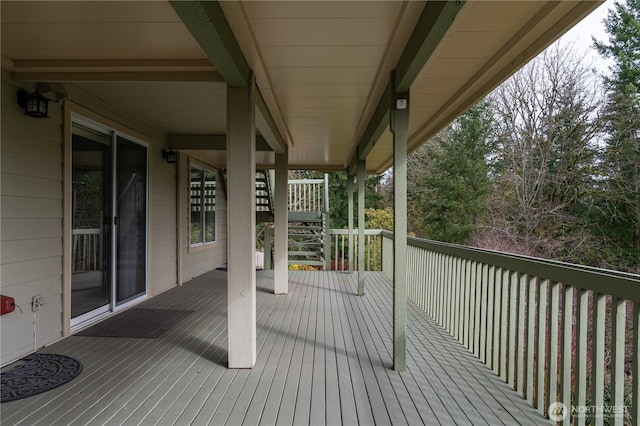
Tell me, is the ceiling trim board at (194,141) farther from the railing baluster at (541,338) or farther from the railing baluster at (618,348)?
the railing baluster at (618,348)

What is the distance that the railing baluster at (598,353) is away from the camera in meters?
1.59

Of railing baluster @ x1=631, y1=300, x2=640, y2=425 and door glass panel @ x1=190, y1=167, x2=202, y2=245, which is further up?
door glass panel @ x1=190, y1=167, x2=202, y2=245

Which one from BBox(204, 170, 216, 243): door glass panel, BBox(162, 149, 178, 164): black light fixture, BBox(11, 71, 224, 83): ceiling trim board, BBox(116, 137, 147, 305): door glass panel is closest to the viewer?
BBox(11, 71, 224, 83): ceiling trim board

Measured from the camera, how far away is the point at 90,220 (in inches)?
134

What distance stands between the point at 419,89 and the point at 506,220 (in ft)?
30.4

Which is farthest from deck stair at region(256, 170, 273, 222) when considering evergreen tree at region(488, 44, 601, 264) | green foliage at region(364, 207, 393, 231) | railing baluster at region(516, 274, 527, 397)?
evergreen tree at region(488, 44, 601, 264)

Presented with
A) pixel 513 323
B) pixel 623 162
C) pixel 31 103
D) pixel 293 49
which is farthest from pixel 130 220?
pixel 623 162

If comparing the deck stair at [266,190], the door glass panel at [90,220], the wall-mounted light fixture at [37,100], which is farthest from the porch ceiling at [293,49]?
the deck stair at [266,190]

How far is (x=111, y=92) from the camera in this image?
333 cm

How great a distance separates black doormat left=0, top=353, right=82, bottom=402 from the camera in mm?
2096

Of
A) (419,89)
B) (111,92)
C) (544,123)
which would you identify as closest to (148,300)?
(111,92)

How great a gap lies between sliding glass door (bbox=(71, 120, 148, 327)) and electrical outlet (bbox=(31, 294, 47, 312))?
1.36 ft

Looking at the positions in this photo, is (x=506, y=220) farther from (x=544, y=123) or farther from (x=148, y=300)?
(x=148, y=300)

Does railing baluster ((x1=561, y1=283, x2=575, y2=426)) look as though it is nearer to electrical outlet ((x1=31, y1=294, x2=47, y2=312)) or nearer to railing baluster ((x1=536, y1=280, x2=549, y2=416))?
railing baluster ((x1=536, y1=280, x2=549, y2=416))
